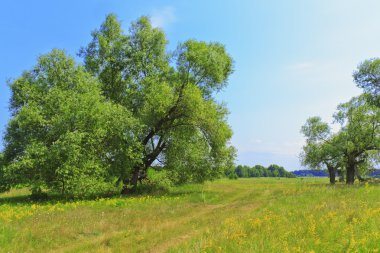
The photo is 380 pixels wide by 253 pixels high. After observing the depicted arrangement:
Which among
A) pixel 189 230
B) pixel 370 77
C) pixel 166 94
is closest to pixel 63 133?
pixel 166 94

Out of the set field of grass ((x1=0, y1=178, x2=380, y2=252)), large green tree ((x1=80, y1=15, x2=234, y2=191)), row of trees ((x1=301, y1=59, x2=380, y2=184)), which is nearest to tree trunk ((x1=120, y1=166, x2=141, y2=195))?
large green tree ((x1=80, y1=15, x2=234, y2=191))

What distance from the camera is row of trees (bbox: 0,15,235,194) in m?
25.2

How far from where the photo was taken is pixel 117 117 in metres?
29.4

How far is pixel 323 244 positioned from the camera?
9.49 m

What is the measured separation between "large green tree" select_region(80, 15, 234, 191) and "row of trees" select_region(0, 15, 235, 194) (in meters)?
0.11

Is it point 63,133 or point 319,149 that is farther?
point 319,149

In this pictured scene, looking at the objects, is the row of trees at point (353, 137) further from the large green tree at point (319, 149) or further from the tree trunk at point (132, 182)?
the tree trunk at point (132, 182)

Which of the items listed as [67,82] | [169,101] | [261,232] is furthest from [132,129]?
[261,232]

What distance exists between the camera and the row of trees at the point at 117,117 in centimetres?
2518

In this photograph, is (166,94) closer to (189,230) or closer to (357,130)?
(189,230)

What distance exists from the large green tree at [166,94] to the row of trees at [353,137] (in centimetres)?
2076

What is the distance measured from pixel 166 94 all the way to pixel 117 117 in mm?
5253

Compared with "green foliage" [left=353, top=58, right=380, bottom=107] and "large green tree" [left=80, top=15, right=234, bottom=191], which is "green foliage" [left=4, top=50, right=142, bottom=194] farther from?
"green foliage" [left=353, top=58, right=380, bottom=107]

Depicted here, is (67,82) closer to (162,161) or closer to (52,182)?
(52,182)
